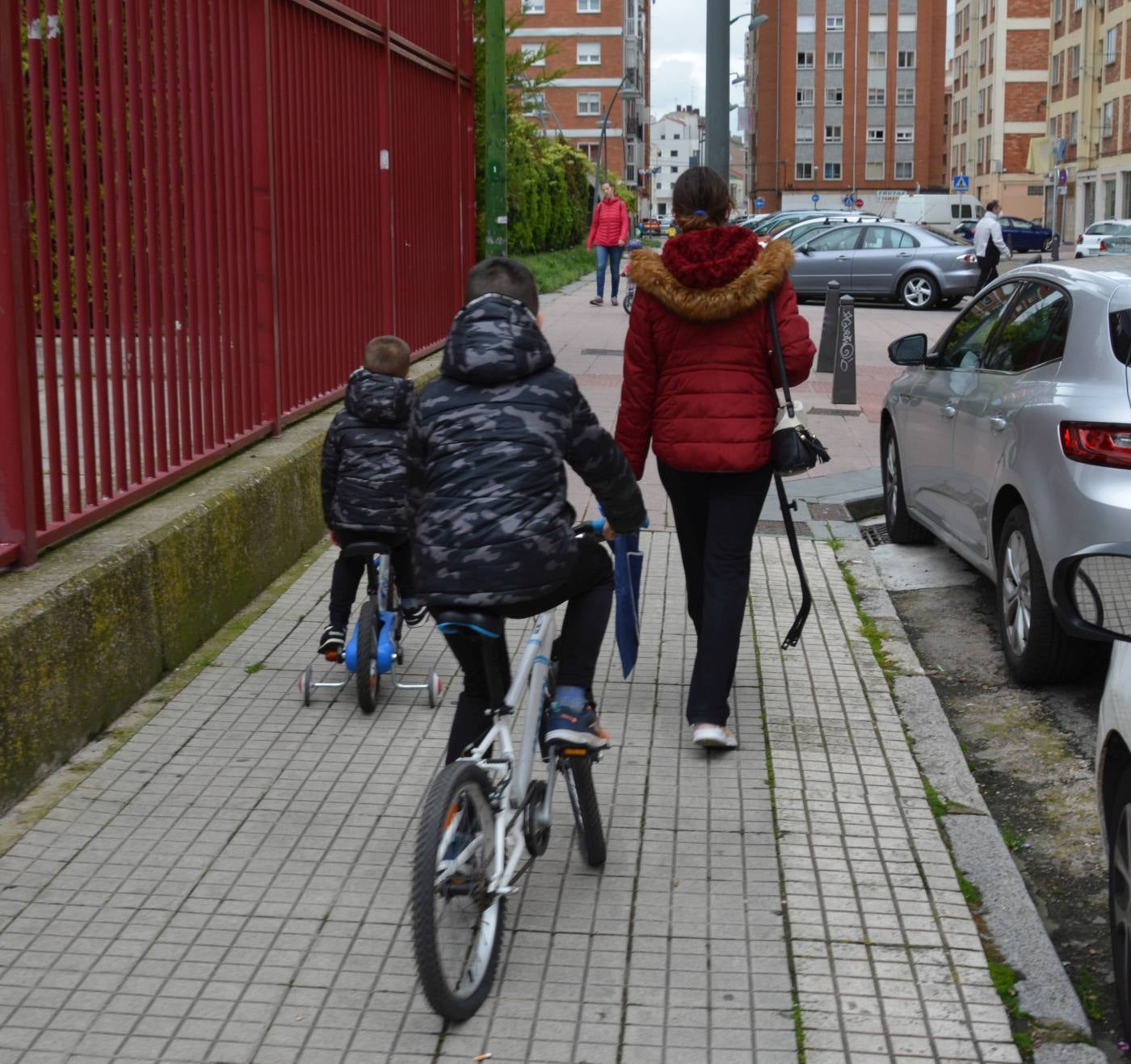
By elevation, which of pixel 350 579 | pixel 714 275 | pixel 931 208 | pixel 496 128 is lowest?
pixel 350 579

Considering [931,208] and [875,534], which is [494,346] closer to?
[875,534]

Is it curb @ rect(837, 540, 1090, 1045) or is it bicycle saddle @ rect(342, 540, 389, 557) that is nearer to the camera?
curb @ rect(837, 540, 1090, 1045)

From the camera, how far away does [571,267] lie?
3928cm

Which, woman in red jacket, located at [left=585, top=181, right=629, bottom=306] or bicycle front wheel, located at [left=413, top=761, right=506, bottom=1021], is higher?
woman in red jacket, located at [left=585, top=181, right=629, bottom=306]

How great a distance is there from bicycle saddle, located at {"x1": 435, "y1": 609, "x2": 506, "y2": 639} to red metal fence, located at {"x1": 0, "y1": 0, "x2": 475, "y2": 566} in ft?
6.66

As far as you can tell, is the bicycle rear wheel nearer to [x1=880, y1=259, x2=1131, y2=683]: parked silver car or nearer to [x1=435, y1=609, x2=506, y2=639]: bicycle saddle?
[x1=435, y1=609, x2=506, y2=639]: bicycle saddle

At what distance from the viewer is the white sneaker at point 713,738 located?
17.4 ft

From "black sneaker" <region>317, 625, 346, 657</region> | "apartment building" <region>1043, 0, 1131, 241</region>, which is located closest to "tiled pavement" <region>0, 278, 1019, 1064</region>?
"black sneaker" <region>317, 625, 346, 657</region>

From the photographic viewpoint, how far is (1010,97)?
273 feet

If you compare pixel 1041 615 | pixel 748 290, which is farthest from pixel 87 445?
pixel 1041 615

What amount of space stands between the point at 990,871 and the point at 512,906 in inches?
52.4

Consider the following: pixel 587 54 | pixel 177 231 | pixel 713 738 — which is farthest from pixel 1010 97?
pixel 713 738

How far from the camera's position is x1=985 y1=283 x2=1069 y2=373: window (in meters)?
6.39

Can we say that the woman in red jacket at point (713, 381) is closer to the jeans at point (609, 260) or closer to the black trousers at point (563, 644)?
the black trousers at point (563, 644)
